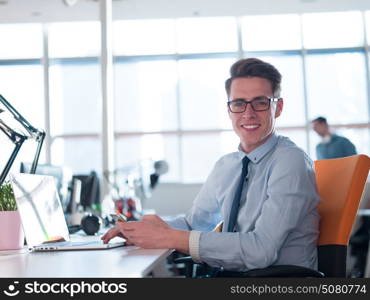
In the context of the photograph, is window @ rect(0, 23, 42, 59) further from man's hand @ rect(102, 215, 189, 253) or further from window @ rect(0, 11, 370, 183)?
man's hand @ rect(102, 215, 189, 253)

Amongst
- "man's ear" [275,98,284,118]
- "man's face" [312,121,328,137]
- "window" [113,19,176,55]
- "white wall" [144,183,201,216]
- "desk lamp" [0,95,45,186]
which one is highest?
"window" [113,19,176,55]

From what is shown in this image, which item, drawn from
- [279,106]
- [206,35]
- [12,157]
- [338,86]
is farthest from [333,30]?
[12,157]

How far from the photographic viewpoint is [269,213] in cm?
163

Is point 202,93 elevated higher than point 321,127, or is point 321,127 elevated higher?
point 202,93

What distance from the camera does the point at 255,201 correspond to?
1.81m

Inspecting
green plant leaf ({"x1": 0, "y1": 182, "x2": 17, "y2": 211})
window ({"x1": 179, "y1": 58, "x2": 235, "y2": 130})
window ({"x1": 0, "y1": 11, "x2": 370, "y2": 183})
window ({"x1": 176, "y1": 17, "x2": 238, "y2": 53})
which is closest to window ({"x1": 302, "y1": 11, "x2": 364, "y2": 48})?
window ({"x1": 0, "y1": 11, "x2": 370, "y2": 183})

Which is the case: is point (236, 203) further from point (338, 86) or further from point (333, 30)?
point (333, 30)

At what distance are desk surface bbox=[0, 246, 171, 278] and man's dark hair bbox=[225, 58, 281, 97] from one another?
0.70 m

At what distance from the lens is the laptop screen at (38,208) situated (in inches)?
65.4

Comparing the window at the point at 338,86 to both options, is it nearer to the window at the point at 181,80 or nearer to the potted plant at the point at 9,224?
the window at the point at 181,80

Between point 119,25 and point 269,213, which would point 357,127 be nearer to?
point 119,25

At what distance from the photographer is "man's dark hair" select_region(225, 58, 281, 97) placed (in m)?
1.90

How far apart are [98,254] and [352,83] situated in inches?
307

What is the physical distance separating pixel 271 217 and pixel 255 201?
20 centimetres
